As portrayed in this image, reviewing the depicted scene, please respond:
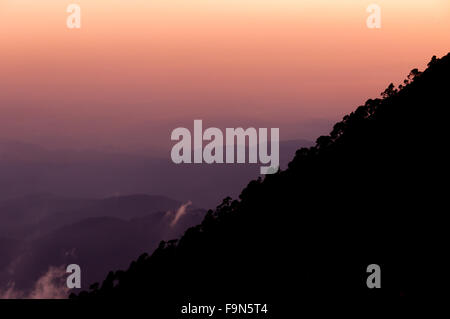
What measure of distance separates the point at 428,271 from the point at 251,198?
32.0 m

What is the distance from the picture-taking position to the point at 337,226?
46.7m

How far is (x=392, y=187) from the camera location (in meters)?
48.8

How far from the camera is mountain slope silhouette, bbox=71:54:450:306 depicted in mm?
37906

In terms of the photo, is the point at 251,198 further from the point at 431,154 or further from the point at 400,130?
the point at 431,154

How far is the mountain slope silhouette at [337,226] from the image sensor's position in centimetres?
3791

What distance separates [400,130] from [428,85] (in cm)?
1018

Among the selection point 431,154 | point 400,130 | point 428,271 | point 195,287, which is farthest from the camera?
point 400,130
